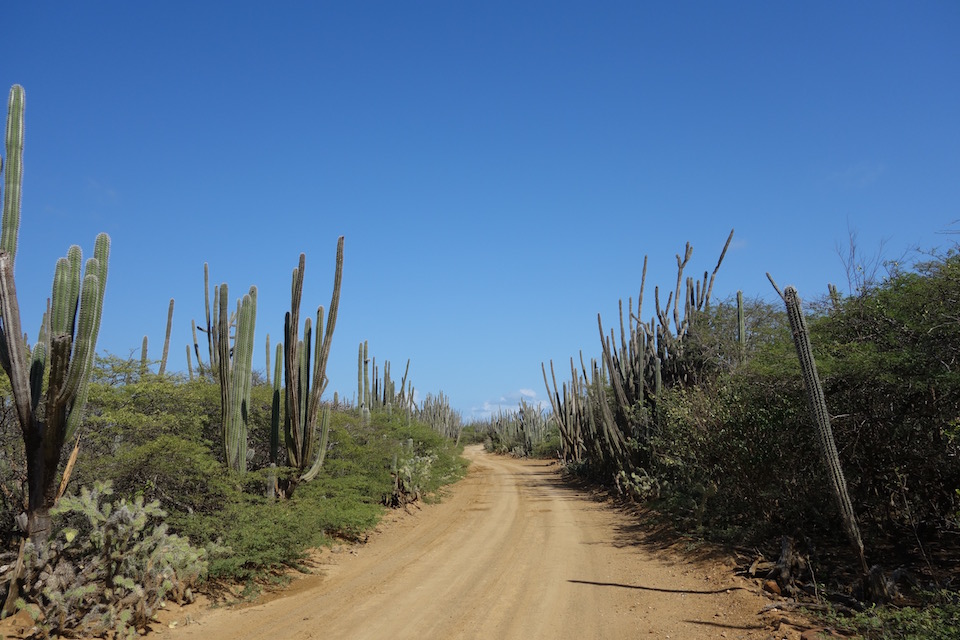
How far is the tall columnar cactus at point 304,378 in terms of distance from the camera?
10.1m

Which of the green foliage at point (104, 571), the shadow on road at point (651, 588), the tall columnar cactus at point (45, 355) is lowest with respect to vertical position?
the shadow on road at point (651, 588)

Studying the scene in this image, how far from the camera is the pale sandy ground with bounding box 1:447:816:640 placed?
5.95 meters

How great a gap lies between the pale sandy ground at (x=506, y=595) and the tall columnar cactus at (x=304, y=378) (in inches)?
72.7

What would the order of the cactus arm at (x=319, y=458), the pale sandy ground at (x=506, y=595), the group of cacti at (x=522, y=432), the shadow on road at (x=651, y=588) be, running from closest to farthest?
the pale sandy ground at (x=506, y=595) → the shadow on road at (x=651, y=588) → the cactus arm at (x=319, y=458) → the group of cacti at (x=522, y=432)

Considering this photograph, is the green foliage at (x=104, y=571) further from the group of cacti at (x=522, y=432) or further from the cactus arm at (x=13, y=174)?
the group of cacti at (x=522, y=432)

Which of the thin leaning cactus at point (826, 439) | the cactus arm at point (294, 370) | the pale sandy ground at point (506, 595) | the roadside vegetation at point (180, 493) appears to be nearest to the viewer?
the pale sandy ground at point (506, 595)

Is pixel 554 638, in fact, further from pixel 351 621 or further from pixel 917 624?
pixel 917 624

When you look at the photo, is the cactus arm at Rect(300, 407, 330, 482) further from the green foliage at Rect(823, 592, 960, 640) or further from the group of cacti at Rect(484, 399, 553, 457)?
the group of cacti at Rect(484, 399, 553, 457)

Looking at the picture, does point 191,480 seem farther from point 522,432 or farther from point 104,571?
point 522,432

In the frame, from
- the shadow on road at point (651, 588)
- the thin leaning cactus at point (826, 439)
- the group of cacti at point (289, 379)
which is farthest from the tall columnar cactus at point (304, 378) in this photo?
the thin leaning cactus at point (826, 439)

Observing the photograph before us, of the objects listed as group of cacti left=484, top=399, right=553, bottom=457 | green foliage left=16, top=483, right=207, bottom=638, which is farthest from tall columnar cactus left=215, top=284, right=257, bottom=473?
group of cacti left=484, top=399, right=553, bottom=457

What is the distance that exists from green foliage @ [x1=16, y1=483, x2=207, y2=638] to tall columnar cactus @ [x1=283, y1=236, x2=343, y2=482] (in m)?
3.93

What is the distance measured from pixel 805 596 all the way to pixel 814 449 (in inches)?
86.9

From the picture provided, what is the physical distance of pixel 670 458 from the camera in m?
12.2
